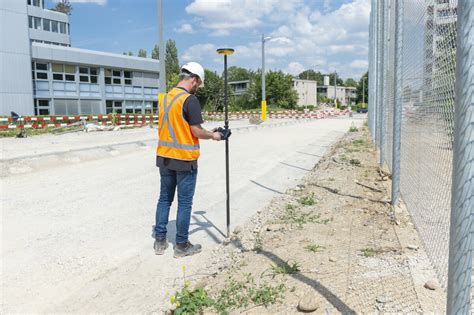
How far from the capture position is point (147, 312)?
3.42 metres

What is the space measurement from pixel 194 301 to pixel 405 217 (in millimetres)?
3109

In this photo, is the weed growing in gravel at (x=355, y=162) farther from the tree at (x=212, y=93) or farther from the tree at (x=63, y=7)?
the tree at (x=63, y=7)

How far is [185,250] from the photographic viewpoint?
464 centimetres

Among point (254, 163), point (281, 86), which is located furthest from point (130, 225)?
point (281, 86)

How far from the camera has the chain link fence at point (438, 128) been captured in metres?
1.97

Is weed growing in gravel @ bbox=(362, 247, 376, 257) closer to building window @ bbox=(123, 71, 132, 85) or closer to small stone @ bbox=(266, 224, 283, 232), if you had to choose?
small stone @ bbox=(266, 224, 283, 232)

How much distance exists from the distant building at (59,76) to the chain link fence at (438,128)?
3211 centimetres

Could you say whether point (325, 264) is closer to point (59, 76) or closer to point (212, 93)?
point (59, 76)

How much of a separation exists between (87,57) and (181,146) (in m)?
35.2

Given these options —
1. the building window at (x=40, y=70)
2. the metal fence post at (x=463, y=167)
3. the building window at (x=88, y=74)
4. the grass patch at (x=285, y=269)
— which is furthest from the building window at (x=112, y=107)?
the metal fence post at (x=463, y=167)

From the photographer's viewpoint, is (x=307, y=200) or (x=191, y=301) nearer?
(x=191, y=301)

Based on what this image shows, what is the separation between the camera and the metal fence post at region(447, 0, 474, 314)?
193 cm

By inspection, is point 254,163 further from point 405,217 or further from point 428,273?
point 428,273

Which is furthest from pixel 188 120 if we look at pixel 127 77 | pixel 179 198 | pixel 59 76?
pixel 127 77
